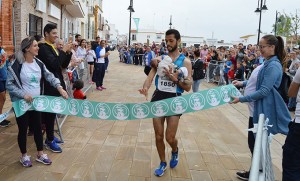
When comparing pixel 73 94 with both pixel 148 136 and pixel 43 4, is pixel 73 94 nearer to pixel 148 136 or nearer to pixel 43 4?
pixel 148 136

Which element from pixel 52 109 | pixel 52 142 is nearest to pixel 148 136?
pixel 52 142

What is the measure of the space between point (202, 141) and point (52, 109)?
305 centimetres

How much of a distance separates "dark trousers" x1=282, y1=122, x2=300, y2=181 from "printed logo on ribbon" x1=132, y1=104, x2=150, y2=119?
5.86 ft

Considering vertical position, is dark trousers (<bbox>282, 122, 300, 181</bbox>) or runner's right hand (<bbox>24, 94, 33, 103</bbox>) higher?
runner's right hand (<bbox>24, 94, 33, 103</bbox>)

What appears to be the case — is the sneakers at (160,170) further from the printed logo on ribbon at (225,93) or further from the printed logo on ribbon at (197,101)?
the printed logo on ribbon at (225,93)

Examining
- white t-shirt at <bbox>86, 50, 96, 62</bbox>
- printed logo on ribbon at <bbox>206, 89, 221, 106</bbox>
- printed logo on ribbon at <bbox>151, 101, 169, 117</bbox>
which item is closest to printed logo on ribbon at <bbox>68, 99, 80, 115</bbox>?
printed logo on ribbon at <bbox>151, 101, 169, 117</bbox>

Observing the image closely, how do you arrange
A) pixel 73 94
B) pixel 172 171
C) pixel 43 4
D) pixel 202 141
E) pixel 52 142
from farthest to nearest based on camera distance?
pixel 43 4, pixel 73 94, pixel 202 141, pixel 52 142, pixel 172 171

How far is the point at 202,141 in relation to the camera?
5.85 metres

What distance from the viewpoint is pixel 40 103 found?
4.05m

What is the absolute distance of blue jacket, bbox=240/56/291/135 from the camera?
339 centimetres

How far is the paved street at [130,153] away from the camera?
412 centimetres

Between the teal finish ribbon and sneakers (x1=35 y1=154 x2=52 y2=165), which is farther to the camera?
sneakers (x1=35 y1=154 x2=52 y2=165)

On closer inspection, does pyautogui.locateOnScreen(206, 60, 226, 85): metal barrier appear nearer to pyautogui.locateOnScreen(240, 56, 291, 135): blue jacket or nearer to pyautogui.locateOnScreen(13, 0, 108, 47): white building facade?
pyautogui.locateOnScreen(13, 0, 108, 47): white building facade

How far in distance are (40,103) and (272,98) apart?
3.00 m
